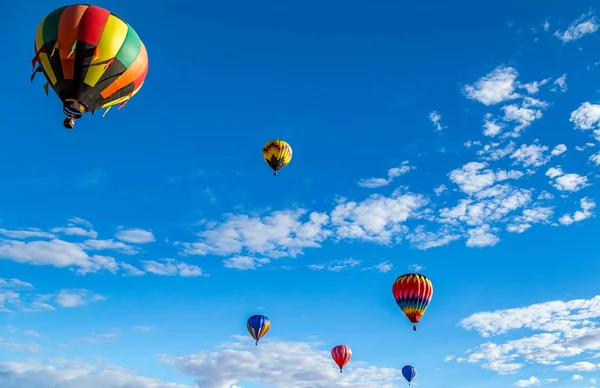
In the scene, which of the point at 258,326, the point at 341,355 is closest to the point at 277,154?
the point at 258,326

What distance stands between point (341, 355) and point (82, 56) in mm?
66580

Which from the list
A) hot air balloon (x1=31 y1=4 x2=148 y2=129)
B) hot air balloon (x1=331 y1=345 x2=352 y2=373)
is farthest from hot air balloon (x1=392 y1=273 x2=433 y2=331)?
hot air balloon (x1=31 y1=4 x2=148 y2=129)

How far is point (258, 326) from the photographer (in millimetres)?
75000

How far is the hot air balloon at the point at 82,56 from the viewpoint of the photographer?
2680 centimetres

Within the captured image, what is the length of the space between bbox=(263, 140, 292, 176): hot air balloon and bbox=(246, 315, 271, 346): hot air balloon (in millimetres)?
24664

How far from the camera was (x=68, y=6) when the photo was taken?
28.1 m

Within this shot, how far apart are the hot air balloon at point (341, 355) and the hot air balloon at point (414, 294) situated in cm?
2434

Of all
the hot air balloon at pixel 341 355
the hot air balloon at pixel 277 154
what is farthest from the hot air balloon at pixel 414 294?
the hot air balloon at pixel 341 355

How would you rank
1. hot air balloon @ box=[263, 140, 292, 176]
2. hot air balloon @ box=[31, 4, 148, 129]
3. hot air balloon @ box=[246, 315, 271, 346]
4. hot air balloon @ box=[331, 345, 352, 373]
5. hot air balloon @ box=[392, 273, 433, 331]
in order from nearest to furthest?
hot air balloon @ box=[31, 4, 148, 129] → hot air balloon @ box=[392, 273, 433, 331] → hot air balloon @ box=[263, 140, 292, 176] → hot air balloon @ box=[246, 315, 271, 346] → hot air balloon @ box=[331, 345, 352, 373]

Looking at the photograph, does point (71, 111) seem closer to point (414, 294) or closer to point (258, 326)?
point (414, 294)

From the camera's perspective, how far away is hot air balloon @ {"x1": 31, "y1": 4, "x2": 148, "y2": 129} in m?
26.8

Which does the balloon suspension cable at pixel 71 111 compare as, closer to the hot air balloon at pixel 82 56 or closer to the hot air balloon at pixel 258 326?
the hot air balloon at pixel 82 56

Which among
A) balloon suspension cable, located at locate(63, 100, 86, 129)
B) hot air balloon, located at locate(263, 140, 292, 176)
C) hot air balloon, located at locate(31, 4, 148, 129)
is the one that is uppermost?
hot air balloon, located at locate(263, 140, 292, 176)

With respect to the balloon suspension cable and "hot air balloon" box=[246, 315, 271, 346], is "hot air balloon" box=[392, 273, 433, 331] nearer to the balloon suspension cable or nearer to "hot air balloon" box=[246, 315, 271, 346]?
"hot air balloon" box=[246, 315, 271, 346]
